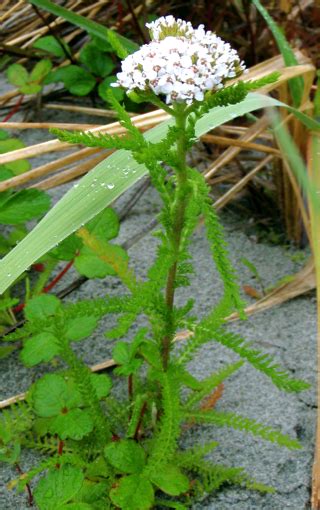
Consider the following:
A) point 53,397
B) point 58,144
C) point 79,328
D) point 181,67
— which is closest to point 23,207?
point 58,144

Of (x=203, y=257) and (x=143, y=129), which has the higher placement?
(x=143, y=129)

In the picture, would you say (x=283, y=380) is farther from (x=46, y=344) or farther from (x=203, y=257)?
(x=203, y=257)

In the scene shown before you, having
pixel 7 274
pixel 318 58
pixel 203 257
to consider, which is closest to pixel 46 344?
pixel 7 274

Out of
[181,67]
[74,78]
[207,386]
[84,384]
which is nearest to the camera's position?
[181,67]

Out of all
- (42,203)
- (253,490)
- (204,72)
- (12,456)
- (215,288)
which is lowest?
(253,490)

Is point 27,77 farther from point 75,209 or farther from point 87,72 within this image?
→ point 75,209

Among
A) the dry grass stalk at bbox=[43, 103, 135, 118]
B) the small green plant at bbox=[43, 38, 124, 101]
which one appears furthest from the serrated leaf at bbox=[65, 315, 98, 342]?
the small green plant at bbox=[43, 38, 124, 101]
